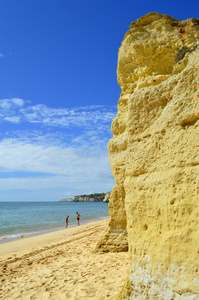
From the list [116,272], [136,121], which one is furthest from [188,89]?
[116,272]

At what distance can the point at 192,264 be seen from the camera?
8.23 ft

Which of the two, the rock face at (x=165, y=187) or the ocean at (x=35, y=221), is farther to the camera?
the ocean at (x=35, y=221)

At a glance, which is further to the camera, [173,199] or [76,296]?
[76,296]

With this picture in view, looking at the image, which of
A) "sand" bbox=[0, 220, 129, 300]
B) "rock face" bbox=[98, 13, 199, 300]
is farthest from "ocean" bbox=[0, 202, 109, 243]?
"rock face" bbox=[98, 13, 199, 300]

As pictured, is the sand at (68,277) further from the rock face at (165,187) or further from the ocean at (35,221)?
the ocean at (35,221)

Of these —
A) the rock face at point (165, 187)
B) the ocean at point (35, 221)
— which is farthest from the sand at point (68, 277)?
the ocean at point (35, 221)

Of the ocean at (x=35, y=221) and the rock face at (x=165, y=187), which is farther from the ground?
the rock face at (x=165, y=187)

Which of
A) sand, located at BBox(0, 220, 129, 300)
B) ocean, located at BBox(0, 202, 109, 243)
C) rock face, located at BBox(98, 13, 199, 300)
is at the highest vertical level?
rock face, located at BBox(98, 13, 199, 300)

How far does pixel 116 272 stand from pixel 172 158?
4.26 m

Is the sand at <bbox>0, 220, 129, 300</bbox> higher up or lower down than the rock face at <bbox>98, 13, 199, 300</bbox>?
A: lower down

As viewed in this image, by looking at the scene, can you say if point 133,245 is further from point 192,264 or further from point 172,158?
point 172,158

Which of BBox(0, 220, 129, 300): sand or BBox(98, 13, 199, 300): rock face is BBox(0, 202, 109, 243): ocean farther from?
BBox(98, 13, 199, 300): rock face

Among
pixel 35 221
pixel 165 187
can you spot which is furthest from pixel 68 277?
pixel 35 221

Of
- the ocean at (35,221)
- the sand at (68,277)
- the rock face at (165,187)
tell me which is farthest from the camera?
the ocean at (35,221)
